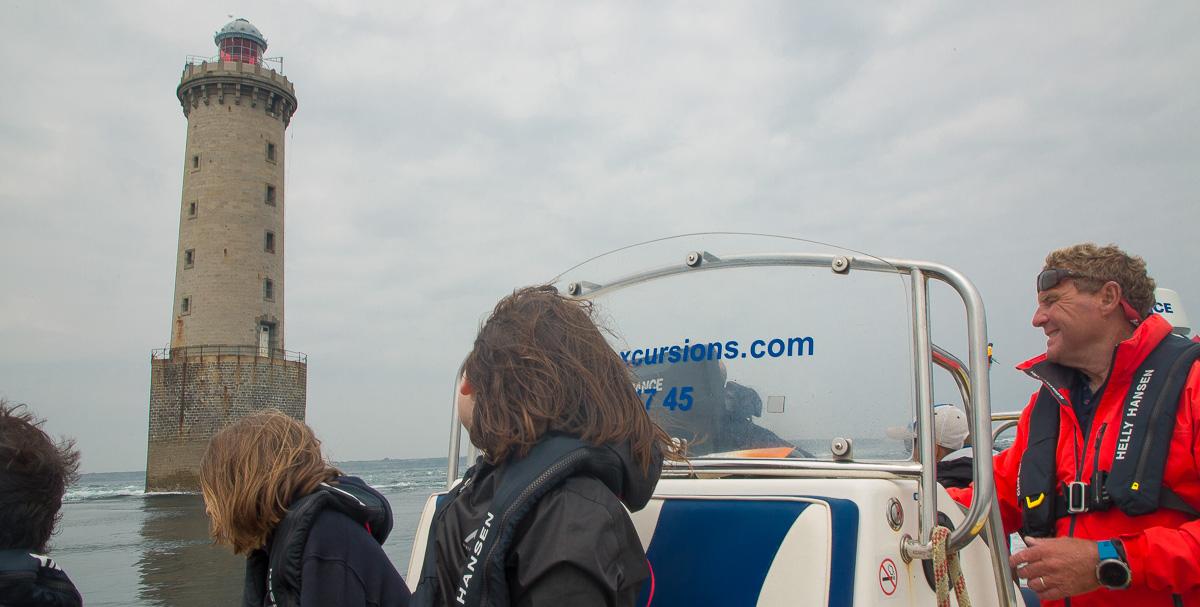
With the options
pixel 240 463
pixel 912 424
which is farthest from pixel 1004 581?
pixel 240 463

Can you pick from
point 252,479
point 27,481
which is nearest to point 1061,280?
point 252,479

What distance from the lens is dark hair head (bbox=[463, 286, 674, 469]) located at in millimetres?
1612

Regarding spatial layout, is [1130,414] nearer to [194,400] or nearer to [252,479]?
[252,479]

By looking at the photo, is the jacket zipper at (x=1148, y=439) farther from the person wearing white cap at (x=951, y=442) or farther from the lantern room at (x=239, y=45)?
the lantern room at (x=239, y=45)

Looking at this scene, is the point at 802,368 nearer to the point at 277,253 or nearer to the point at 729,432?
the point at 729,432

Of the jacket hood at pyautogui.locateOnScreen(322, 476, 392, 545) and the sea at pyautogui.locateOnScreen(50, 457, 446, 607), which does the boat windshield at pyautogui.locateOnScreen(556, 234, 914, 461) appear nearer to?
the jacket hood at pyautogui.locateOnScreen(322, 476, 392, 545)

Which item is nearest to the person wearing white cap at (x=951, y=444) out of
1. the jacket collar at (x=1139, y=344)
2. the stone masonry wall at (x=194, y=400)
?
the jacket collar at (x=1139, y=344)

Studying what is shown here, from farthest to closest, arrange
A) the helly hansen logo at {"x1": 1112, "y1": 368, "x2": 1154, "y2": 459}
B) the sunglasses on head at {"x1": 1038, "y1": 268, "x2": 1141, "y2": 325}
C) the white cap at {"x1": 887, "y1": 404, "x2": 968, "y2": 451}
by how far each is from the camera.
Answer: the white cap at {"x1": 887, "y1": 404, "x2": 968, "y2": 451}
the sunglasses on head at {"x1": 1038, "y1": 268, "x2": 1141, "y2": 325}
the helly hansen logo at {"x1": 1112, "y1": 368, "x2": 1154, "y2": 459}

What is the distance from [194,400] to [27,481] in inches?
1480

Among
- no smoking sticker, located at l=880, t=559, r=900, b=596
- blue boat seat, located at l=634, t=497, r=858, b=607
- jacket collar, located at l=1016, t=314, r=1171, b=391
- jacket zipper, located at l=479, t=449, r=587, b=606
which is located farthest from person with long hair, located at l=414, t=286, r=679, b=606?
jacket collar, located at l=1016, t=314, r=1171, b=391

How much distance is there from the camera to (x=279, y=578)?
2.36 m

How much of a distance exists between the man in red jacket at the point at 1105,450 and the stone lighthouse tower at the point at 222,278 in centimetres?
3662

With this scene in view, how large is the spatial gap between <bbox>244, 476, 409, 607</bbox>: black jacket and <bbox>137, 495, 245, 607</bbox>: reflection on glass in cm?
1024

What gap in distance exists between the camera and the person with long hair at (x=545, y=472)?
4.70 ft
